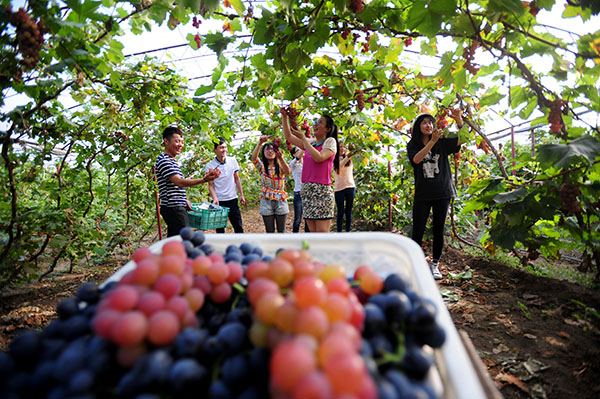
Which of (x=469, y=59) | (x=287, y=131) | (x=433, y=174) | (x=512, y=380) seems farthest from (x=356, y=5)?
(x=512, y=380)

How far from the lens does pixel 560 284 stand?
2516mm

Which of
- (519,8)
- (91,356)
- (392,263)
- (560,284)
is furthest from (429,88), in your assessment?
(91,356)

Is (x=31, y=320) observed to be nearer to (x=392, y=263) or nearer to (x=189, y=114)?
(x=189, y=114)

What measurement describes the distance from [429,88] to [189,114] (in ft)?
8.69

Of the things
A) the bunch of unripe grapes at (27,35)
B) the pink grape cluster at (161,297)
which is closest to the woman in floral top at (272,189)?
the bunch of unripe grapes at (27,35)

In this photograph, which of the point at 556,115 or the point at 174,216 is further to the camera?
the point at 174,216

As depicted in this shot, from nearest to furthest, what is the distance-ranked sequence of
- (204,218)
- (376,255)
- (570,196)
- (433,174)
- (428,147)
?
(376,255), (570,196), (428,147), (433,174), (204,218)

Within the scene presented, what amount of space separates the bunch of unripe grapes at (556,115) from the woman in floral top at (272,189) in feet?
9.57

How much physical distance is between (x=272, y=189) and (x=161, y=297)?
358 centimetres

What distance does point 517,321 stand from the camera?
2178 mm

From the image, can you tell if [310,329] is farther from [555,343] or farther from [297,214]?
[297,214]

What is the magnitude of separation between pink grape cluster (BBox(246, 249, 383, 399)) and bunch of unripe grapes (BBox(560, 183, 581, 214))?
173 cm

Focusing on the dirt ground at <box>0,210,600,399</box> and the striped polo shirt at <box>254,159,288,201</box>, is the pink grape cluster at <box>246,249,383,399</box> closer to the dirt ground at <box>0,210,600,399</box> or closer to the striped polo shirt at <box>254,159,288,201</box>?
the dirt ground at <box>0,210,600,399</box>

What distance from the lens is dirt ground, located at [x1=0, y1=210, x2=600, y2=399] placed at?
1563 millimetres
